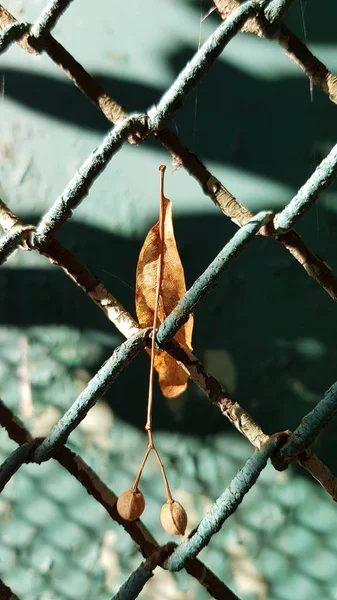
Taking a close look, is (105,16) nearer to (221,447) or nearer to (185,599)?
(221,447)

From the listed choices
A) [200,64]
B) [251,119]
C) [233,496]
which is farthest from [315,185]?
[251,119]

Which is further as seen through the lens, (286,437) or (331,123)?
(331,123)

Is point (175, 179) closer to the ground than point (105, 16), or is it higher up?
closer to the ground

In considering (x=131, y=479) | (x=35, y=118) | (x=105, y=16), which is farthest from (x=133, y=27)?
(x=131, y=479)

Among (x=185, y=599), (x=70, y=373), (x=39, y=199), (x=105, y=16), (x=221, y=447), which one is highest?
(x=105, y=16)

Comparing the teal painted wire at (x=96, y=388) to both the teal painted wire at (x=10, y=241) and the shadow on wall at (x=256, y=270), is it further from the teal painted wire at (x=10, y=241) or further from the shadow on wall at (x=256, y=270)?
the shadow on wall at (x=256, y=270)

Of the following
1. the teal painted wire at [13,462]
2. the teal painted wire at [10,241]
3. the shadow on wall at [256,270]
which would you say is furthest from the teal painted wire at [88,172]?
the shadow on wall at [256,270]
